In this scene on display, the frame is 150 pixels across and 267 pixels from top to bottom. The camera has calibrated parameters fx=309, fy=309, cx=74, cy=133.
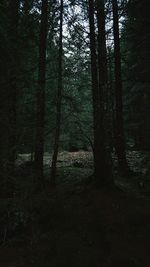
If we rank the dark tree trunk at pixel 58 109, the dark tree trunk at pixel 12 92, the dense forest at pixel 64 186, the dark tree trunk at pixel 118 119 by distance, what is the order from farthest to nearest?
the dark tree trunk at pixel 118 119, the dark tree trunk at pixel 58 109, the dark tree trunk at pixel 12 92, the dense forest at pixel 64 186

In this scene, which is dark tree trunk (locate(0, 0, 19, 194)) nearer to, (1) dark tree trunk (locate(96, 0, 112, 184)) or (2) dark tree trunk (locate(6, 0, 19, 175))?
(2) dark tree trunk (locate(6, 0, 19, 175))

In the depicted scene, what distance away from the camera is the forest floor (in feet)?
24.0

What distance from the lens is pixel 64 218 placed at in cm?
934

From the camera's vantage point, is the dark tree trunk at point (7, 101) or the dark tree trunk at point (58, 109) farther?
the dark tree trunk at point (58, 109)

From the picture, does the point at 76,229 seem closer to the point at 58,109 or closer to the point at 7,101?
the point at 7,101

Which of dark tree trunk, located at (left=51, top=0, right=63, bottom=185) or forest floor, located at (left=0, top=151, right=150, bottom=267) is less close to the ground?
dark tree trunk, located at (left=51, top=0, right=63, bottom=185)

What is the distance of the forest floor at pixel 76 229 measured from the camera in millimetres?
7309

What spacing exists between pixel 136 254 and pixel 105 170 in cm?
515

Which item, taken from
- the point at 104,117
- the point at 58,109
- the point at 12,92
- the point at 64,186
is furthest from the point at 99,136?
the point at 12,92

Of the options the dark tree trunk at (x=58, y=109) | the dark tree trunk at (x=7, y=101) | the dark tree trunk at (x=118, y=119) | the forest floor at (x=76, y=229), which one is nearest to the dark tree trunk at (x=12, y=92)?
the dark tree trunk at (x=7, y=101)

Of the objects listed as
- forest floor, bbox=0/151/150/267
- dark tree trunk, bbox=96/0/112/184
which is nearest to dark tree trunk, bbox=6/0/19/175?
forest floor, bbox=0/151/150/267

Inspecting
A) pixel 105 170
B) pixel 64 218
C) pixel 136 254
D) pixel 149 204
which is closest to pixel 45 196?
pixel 64 218

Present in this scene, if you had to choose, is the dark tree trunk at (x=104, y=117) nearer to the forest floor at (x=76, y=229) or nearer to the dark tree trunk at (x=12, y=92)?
the forest floor at (x=76, y=229)

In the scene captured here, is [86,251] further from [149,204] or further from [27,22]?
[27,22]
